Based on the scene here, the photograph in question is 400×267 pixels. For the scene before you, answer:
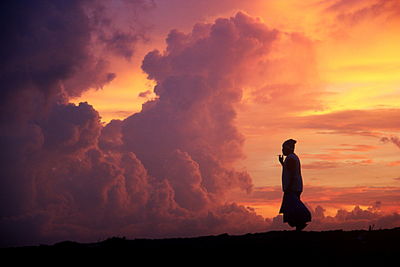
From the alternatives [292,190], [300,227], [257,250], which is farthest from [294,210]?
[257,250]

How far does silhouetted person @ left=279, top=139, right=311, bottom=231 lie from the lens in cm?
2303

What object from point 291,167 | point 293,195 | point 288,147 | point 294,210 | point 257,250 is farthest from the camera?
point 288,147

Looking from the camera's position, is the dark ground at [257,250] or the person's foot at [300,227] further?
the person's foot at [300,227]

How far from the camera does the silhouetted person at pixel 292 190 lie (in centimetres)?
2303

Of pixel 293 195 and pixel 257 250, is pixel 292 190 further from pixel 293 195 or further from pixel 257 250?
pixel 257 250

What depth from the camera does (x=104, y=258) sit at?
55.0ft

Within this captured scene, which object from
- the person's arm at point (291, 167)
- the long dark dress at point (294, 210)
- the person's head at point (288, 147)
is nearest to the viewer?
the long dark dress at point (294, 210)

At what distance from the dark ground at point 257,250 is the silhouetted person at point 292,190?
202 cm

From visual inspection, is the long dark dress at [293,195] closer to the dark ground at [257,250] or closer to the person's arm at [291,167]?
the person's arm at [291,167]

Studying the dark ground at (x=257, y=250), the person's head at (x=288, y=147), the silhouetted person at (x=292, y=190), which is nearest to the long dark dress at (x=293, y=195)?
the silhouetted person at (x=292, y=190)

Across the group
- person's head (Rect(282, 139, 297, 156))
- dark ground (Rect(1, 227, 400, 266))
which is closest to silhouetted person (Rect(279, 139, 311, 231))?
person's head (Rect(282, 139, 297, 156))

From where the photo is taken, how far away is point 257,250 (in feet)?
57.4

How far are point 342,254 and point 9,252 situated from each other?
11.3 meters

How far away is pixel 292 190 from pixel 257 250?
22.1ft
